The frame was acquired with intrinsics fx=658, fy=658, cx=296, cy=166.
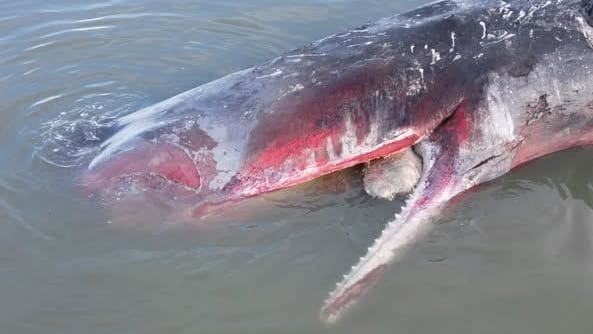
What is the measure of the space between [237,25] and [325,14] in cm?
119

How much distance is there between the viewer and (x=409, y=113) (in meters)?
4.71

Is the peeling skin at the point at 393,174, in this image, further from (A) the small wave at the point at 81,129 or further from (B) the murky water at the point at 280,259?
(A) the small wave at the point at 81,129

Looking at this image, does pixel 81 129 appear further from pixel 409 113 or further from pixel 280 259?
pixel 409 113

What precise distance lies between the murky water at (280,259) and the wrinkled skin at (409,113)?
29 cm

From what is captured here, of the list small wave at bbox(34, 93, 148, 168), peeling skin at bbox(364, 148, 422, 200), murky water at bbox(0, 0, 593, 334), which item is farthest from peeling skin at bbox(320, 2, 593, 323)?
small wave at bbox(34, 93, 148, 168)

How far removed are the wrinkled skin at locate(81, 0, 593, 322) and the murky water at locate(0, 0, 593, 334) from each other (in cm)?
29

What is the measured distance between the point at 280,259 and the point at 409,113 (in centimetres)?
139

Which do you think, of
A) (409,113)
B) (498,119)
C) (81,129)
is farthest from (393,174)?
(81,129)

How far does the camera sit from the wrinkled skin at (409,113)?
15.4ft

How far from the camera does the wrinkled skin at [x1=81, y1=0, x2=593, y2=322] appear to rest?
4.70 meters

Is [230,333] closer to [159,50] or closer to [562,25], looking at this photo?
[562,25]

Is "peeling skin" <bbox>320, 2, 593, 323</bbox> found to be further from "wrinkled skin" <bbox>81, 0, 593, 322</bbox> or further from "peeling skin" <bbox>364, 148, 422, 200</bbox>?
"peeling skin" <bbox>364, 148, 422, 200</bbox>

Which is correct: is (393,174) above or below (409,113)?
below

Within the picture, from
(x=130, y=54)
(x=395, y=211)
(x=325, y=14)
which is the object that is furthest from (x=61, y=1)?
(x=395, y=211)
